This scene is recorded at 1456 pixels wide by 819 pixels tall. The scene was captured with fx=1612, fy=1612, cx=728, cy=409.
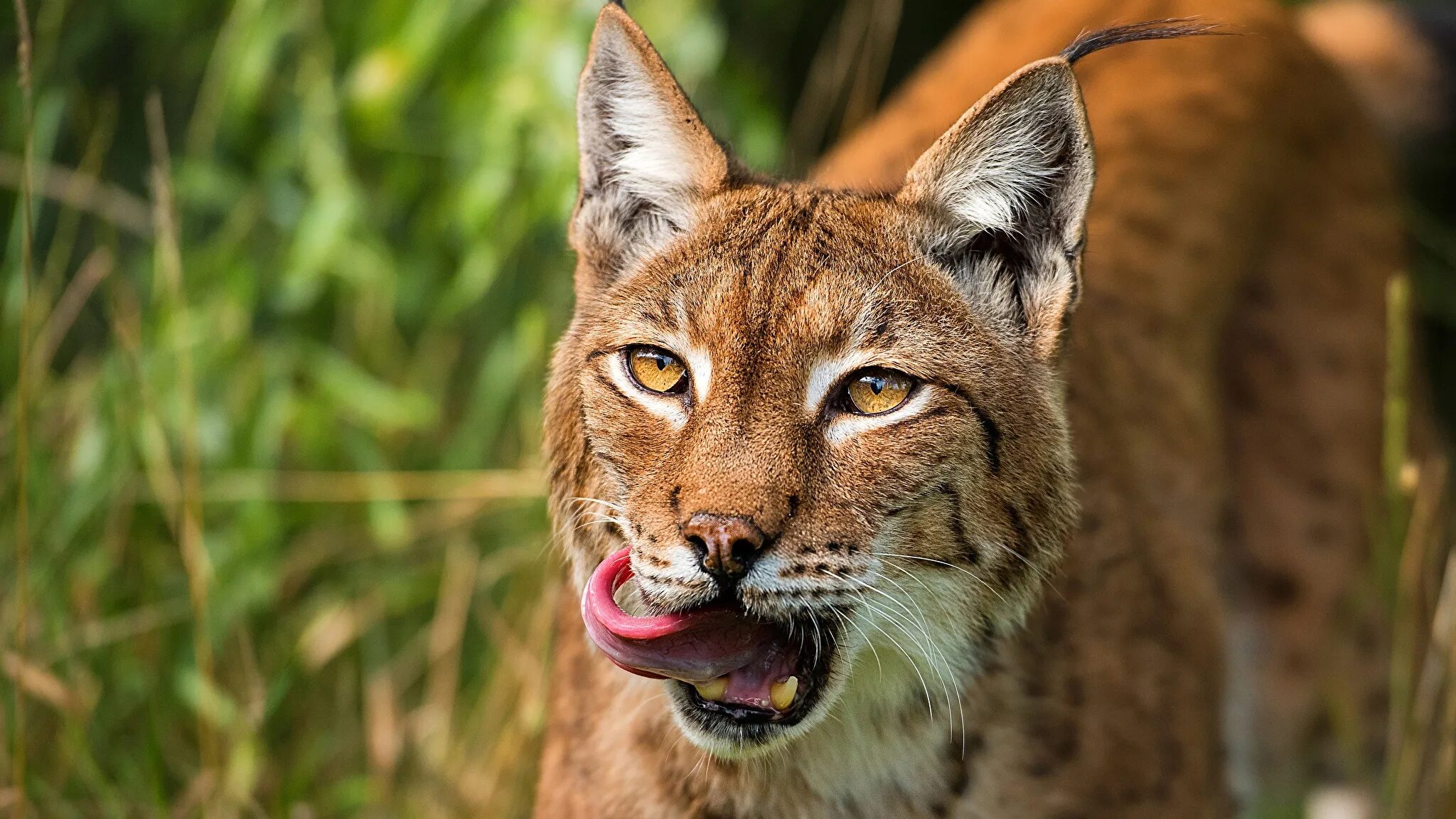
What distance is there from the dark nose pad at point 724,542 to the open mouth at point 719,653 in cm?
9

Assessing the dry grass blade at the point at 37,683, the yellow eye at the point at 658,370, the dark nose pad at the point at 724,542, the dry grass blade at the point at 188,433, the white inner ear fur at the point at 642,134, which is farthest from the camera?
the dry grass blade at the point at 188,433

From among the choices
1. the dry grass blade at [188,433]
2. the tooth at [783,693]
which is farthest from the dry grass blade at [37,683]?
the tooth at [783,693]

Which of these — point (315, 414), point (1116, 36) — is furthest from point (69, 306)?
point (1116, 36)

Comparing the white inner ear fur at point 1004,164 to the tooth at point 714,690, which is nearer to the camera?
the tooth at point 714,690

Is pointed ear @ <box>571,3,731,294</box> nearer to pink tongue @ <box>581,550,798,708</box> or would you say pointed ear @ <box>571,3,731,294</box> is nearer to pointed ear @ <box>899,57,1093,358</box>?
pointed ear @ <box>899,57,1093,358</box>

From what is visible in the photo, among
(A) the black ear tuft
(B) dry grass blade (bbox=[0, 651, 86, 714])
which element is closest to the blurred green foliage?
(B) dry grass blade (bbox=[0, 651, 86, 714])

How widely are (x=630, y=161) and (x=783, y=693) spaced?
1088 millimetres

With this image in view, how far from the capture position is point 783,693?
2.57 metres

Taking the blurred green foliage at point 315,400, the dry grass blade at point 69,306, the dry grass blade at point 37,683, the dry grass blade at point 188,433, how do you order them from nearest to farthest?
1. the dry grass blade at point 37,683
2. the dry grass blade at point 188,433
3. the dry grass blade at point 69,306
4. the blurred green foliage at point 315,400

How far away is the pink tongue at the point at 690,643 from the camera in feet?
8.05

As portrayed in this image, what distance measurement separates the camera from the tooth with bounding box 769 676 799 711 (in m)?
2.57

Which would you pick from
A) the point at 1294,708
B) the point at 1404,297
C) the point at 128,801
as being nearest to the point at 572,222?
the point at 1404,297

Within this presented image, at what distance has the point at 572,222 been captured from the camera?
10.2 ft

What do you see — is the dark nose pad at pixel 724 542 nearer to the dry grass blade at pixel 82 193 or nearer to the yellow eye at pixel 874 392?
the yellow eye at pixel 874 392
